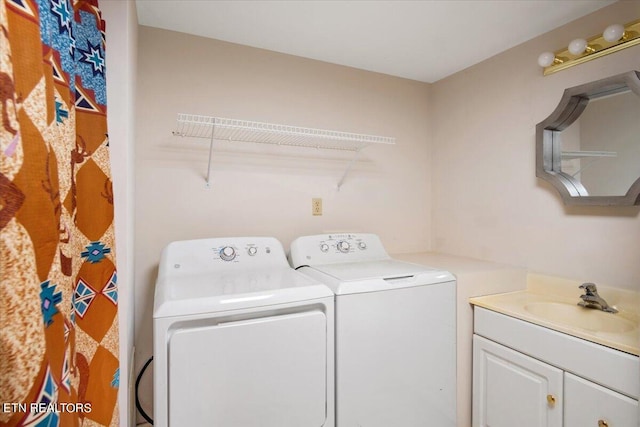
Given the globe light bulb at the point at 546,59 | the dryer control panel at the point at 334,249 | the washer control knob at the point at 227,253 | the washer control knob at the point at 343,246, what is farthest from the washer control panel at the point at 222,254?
the globe light bulb at the point at 546,59

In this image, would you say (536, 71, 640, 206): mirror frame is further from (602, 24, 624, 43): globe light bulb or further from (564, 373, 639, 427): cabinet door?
(564, 373, 639, 427): cabinet door

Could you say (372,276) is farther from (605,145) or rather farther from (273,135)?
(605,145)

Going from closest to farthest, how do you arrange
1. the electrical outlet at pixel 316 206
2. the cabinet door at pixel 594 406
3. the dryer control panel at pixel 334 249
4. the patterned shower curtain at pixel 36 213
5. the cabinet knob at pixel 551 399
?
the patterned shower curtain at pixel 36 213 → the cabinet door at pixel 594 406 → the cabinet knob at pixel 551 399 → the dryer control panel at pixel 334 249 → the electrical outlet at pixel 316 206

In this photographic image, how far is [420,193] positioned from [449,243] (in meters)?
0.44

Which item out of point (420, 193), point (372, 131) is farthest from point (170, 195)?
point (420, 193)

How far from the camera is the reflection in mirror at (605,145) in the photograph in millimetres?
1554

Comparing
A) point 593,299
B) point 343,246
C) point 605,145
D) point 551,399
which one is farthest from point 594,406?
point 343,246

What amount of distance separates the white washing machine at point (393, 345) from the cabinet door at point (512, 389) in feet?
0.45

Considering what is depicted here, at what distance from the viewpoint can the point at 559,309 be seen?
1.73 metres

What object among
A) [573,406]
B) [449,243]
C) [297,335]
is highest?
[449,243]

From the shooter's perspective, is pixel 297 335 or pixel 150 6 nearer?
pixel 297 335

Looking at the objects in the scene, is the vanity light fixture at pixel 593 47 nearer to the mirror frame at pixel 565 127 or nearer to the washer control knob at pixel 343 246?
the mirror frame at pixel 565 127

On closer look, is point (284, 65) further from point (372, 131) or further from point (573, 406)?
point (573, 406)

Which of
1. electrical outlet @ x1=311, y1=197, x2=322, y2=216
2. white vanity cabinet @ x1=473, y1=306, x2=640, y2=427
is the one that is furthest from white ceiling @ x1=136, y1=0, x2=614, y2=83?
white vanity cabinet @ x1=473, y1=306, x2=640, y2=427
